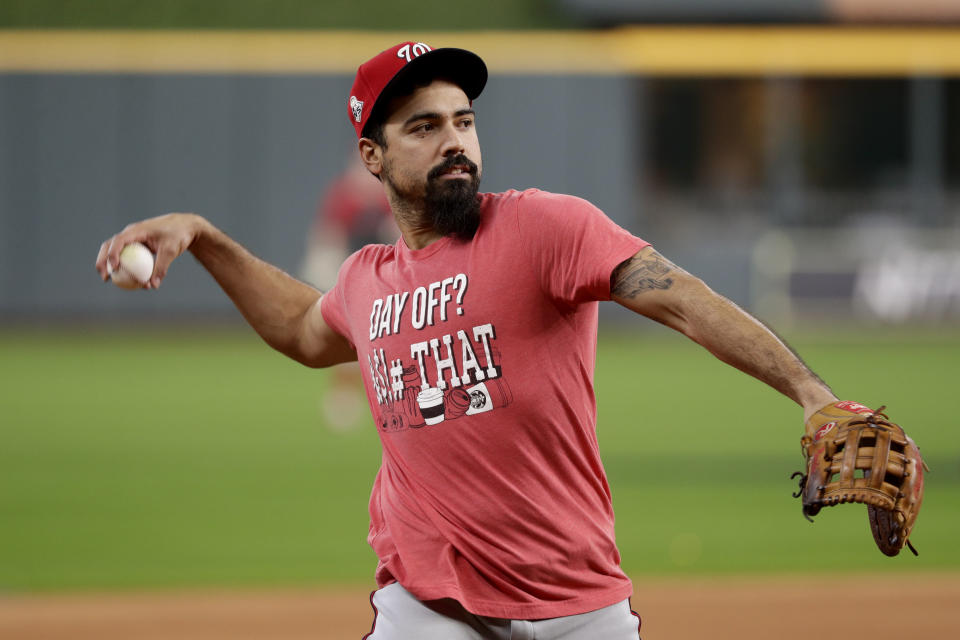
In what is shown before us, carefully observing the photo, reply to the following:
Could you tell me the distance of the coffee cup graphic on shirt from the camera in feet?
10.2

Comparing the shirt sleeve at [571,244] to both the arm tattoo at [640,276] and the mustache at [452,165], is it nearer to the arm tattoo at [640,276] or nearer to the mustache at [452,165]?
the arm tattoo at [640,276]

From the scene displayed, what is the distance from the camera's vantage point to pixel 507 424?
303cm

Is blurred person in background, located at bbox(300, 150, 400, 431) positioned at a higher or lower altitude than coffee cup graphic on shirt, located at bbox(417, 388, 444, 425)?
higher

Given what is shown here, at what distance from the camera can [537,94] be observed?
74.5 feet

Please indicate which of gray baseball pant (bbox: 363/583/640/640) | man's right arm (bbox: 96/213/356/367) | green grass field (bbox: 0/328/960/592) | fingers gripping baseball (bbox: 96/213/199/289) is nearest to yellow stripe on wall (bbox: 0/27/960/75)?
green grass field (bbox: 0/328/960/592)

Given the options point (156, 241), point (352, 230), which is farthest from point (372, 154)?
point (352, 230)

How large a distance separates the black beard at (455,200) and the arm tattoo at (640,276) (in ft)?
1.46

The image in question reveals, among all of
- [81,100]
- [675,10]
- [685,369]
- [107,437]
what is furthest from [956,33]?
[107,437]

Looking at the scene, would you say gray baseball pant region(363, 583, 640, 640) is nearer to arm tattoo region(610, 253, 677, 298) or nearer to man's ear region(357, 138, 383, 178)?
arm tattoo region(610, 253, 677, 298)

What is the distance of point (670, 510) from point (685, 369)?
354 inches

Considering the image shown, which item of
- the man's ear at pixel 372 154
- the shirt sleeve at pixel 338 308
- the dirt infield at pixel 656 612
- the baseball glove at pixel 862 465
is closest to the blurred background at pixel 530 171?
the dirt infield at pixel 656 612

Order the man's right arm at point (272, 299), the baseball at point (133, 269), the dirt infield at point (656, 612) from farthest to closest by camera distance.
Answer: the dirt infield at point (656, 612)
the man's right arm at point (272, 299)
the baseball at point (133, 269)

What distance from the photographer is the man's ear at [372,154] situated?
131 inches

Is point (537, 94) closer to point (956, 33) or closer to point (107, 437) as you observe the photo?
point (956, 33)
